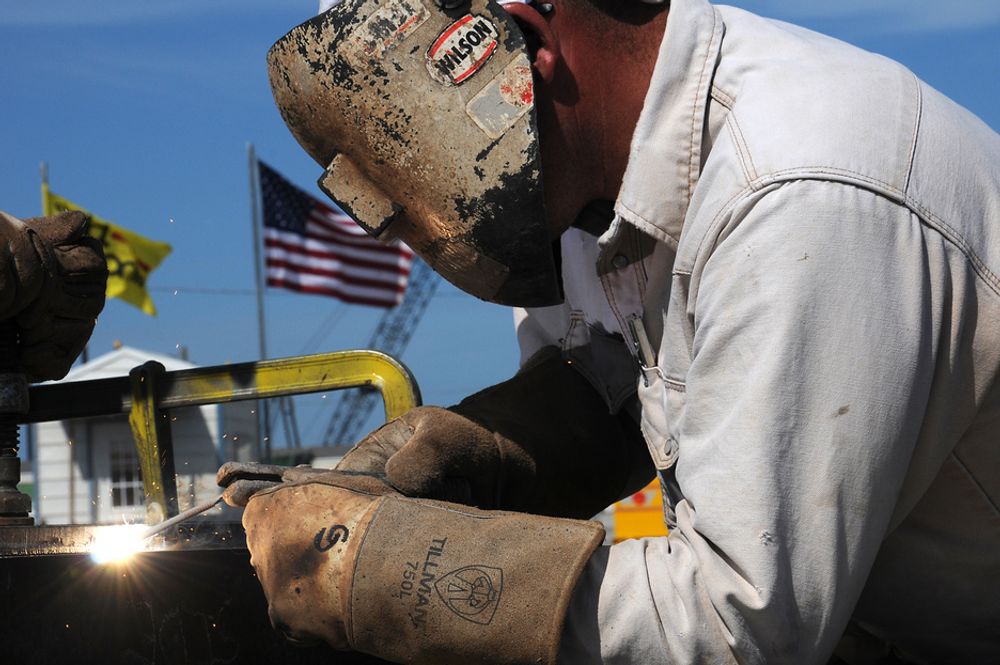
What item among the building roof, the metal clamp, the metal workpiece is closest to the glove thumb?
the metal clamp

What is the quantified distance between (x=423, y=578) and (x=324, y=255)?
18.8 meters

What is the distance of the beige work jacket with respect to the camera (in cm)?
141

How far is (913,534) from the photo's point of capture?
166 cm

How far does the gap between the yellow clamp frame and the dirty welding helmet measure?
1.86 feet

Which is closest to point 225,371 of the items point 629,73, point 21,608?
point 21,608

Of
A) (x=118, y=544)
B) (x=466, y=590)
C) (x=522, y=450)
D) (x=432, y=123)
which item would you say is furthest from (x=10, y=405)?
(x=466, y=590)

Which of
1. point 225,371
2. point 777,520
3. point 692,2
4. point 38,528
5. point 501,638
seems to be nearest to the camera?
point 777,520

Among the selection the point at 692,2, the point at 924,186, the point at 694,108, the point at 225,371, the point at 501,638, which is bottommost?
the point at 501,638

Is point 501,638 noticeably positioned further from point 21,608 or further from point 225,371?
point 225,371

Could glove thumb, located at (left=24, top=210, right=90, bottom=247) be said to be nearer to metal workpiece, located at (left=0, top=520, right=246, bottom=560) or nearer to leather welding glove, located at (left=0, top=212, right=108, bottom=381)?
leather welding glove, located at (left=0, top=212, right=108, bottom=381)

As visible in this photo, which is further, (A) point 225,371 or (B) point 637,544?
(A) point 225,371

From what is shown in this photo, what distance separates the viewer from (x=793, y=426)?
4.62 ft

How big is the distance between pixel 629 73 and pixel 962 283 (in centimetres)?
61

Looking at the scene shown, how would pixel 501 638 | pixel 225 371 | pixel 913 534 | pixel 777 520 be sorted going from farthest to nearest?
pixel 225 371, pixel 913 534, pixel 501 638, pixel 777 520
